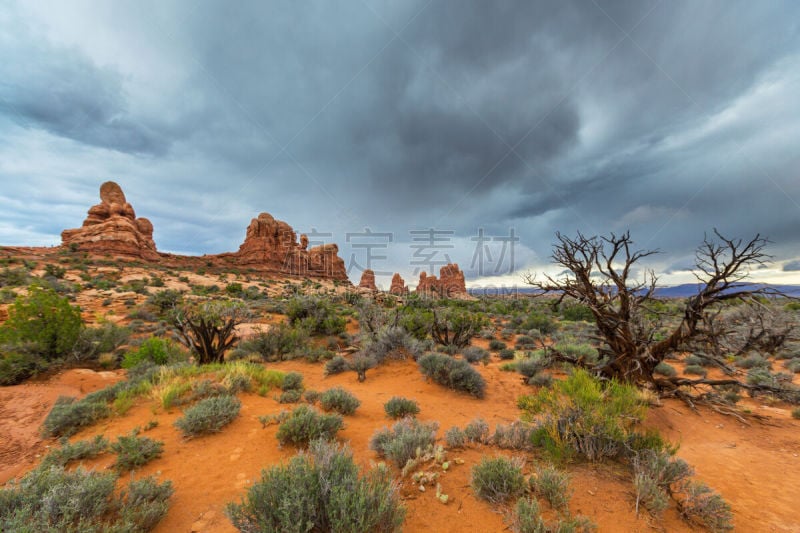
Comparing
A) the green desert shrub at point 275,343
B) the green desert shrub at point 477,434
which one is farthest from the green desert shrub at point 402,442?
the green desert shrub at point 275,343

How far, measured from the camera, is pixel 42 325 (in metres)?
7.50

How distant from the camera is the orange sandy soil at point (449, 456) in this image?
278cm

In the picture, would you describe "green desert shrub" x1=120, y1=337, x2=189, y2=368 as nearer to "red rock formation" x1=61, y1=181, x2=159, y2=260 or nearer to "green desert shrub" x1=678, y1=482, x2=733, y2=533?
"green desert shrub" x1=678, y1=482, x2=733, y2=533

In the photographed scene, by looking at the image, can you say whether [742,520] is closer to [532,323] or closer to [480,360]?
[480,360]

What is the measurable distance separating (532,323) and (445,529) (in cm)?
1865

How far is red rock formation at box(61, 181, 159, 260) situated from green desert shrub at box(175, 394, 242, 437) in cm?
5072

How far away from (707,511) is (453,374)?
5.31m

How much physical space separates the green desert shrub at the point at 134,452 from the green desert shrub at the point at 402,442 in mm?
2804

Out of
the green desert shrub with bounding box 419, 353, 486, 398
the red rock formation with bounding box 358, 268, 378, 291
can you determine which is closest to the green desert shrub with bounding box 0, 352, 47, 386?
the green desert shrub with bounding box 419, 353, 486, 398

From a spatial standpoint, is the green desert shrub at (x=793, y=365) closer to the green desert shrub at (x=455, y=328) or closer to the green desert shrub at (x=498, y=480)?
the green desert shrub at (x=455, y=328)

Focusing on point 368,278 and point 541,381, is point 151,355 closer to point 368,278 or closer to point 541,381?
point 541,381

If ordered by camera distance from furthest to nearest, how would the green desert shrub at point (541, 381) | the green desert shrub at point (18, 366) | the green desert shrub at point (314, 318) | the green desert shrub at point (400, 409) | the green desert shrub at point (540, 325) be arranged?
1. the green desert shrub at point (540, 325)
2. the green desert shrub at point (314, 318)
3. the green desert shrub at point (541, 381)
4. the green desert shrub at point (18, 366)
5. the green desert shrub at point (400, 409)

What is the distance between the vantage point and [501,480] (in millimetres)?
2988

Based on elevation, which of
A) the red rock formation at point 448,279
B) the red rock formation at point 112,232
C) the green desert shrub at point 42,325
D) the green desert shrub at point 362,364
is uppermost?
the red rock formation at point 112,232
